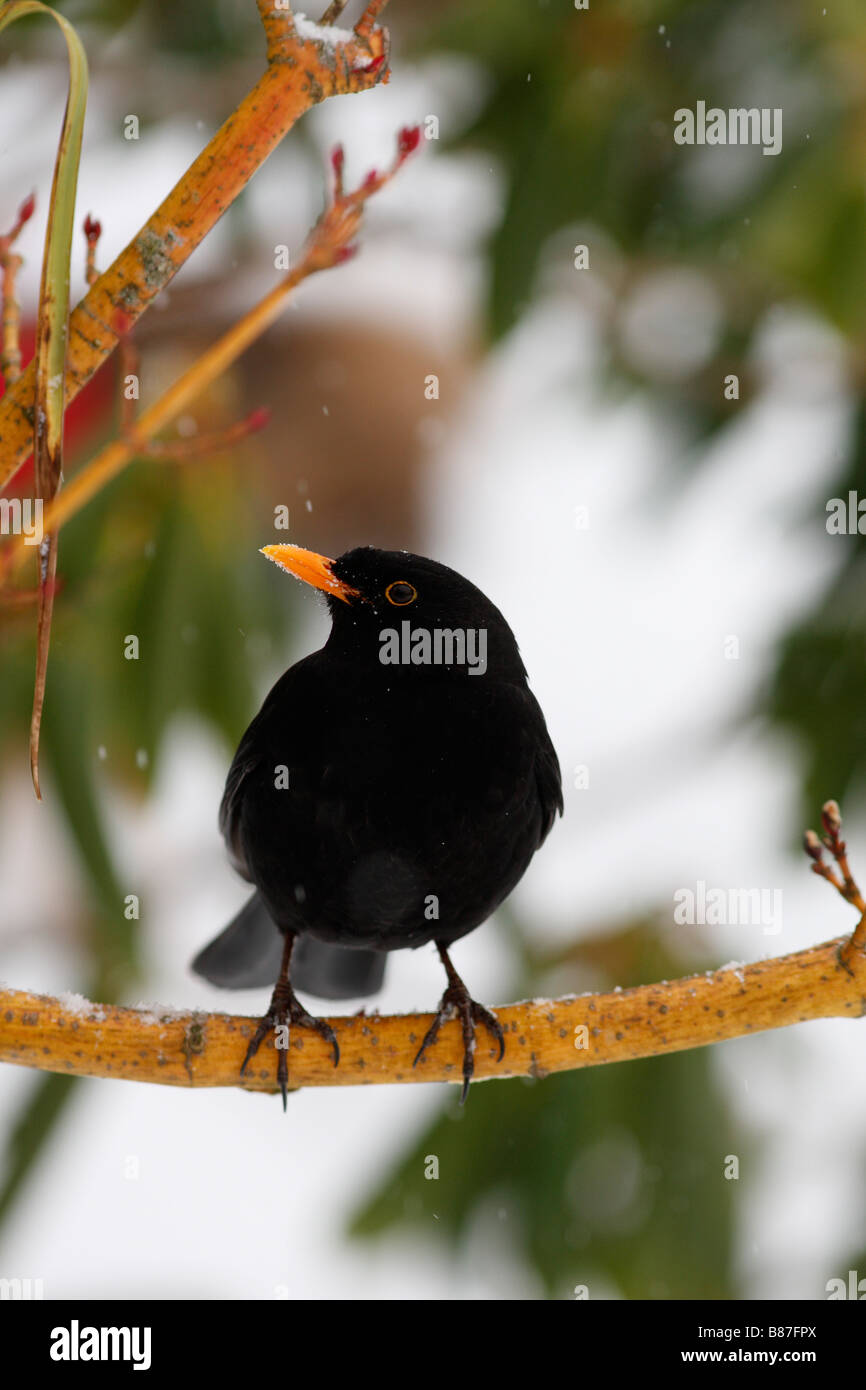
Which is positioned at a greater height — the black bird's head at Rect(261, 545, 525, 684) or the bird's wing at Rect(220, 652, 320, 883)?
the black bird's head at Rect(261, 545, 525, 684)

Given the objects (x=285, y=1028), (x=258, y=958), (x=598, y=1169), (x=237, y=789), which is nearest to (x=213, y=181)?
(x=237, y=789)

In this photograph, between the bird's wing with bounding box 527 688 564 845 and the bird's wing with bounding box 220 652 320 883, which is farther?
the bird's wing with bounding box 527 688 564 845

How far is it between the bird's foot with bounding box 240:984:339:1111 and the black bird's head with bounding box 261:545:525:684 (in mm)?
626

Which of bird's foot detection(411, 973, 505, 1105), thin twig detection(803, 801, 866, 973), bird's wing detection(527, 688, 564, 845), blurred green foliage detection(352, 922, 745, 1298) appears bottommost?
blurred green foliage detection(352, 922, 745, 1298)

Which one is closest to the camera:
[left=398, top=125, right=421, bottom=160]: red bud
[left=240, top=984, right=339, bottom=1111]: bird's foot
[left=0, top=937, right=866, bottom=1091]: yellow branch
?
[left=398, top=125, right=421, bottom=160]: red bud

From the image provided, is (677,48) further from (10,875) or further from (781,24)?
(10,875)

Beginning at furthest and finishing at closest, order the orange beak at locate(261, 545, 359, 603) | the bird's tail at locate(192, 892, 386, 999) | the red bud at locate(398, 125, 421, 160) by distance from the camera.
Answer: the bird's tail at locate(192, 892, 386, 999)
the orange beak at locate(261, 545, 359, 603)
the red bud at locate(398, 125, 421, 160)

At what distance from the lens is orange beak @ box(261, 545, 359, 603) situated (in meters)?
2.07

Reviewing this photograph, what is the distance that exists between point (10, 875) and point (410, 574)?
→ 3.96m

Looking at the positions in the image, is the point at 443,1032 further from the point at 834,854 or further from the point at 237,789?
the point at 834,854

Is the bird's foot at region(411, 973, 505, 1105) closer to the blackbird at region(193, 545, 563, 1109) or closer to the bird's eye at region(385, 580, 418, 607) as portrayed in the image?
the blackbird at region(193, 545, 563, 1109)

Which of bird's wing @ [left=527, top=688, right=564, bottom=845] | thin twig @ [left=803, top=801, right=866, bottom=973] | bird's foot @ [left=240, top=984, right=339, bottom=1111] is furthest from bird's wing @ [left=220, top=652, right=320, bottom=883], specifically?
thin twig @ [left=803, top=801, right=866, bottom=973]

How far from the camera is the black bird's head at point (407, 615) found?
7.45ft

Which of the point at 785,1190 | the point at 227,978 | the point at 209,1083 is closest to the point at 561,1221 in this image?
the point at 785,1190
